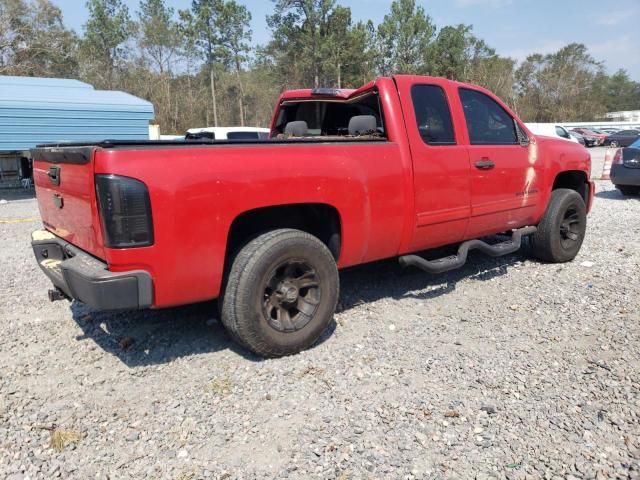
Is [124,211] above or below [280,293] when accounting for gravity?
above

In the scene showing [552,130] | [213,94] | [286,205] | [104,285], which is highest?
[213,94]

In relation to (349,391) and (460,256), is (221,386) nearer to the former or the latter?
(349,391)

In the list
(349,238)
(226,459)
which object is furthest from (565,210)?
(226,459)

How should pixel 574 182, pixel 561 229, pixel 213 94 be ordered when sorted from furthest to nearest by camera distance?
pixel 213 94 < pixel 574 182 < pixel 561 229

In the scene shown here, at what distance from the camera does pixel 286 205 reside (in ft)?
11.2

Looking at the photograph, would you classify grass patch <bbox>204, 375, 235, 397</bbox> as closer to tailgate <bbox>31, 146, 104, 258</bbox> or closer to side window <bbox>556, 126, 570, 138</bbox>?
tailgate <bbox>31, 146, 104, 258</bbox>

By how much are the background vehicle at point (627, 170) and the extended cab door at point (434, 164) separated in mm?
8000

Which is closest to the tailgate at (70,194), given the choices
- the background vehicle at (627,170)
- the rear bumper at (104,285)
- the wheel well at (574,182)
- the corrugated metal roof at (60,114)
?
the rear bumper at (104,285)

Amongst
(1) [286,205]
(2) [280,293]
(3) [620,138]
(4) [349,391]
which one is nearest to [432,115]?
(1) [286,205]

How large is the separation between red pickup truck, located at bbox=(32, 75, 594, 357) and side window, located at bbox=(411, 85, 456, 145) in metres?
0.01

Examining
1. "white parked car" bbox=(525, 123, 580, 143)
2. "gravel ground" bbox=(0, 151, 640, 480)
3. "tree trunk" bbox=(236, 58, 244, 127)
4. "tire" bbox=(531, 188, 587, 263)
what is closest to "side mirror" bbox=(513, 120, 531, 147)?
"tire" bbox=(531, 188, 587, 263)

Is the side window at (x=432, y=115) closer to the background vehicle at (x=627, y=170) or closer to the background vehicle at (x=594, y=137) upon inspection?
the background vehicle at (x=627, y=170)

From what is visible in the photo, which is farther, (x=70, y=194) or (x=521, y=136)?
(x=521, y=136)

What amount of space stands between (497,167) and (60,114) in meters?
11.9
